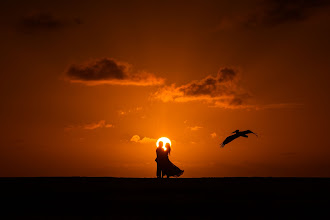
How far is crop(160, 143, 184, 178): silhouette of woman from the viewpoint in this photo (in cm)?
2888

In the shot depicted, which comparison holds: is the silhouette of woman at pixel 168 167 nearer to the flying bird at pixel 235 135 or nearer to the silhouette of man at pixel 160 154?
the silhouette of man at pixel 160 154

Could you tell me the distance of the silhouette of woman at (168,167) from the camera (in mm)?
28875
